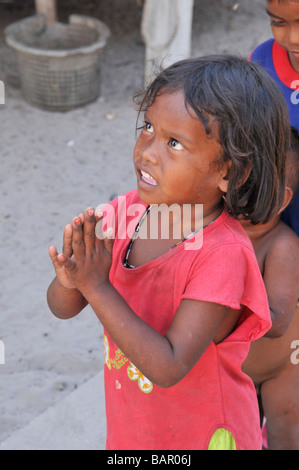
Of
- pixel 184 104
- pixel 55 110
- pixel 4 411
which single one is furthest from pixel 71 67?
pixel 184 104

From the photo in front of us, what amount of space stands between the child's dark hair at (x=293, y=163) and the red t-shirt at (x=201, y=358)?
0.32m

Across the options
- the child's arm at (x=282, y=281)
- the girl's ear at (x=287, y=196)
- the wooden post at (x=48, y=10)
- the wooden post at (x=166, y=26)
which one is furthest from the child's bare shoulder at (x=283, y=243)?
the wooden post at (x=48, y=10)

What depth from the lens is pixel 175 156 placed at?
1.21 m

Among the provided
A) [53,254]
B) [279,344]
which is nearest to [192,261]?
[53,254]

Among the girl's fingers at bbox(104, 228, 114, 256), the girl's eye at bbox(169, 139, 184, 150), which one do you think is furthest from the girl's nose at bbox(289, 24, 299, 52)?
the girl's fingers at bbox(104, 228, 114, 256)

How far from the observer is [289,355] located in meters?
1.84

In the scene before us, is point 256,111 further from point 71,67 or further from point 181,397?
point 71,67

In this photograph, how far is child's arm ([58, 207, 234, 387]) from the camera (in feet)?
3.93

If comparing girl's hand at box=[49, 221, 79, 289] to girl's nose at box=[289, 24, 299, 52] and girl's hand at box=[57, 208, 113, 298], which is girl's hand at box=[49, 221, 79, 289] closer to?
girl's hand at box=[57, 208, 113, 298]

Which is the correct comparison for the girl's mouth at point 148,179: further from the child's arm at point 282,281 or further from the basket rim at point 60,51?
the basket rim at point 60,51

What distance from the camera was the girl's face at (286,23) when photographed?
156 centimetres

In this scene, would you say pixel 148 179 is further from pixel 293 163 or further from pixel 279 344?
pixel 279 344

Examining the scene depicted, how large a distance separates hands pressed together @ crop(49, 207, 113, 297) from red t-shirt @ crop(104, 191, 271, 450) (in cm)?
13

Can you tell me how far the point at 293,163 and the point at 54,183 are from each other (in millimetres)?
2886
